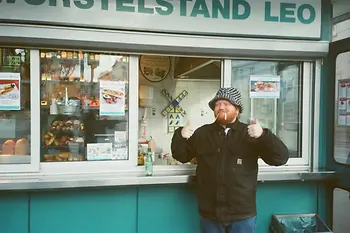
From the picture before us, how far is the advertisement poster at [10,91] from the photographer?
3.12 metres

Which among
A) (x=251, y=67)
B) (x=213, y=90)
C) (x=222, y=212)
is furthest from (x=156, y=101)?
(x=222, y=212)

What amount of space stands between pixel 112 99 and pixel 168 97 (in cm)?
235

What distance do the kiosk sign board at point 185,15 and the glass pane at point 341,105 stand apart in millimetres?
407

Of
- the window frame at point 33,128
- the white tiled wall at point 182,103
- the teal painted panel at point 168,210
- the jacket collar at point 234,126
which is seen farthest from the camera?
the white tiled wall at point 182,103

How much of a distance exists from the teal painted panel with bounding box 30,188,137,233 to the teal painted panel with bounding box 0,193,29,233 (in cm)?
7

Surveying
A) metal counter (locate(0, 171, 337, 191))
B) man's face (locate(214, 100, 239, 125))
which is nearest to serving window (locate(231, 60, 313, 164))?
metal counter (locate(0, 171, 337, 191))

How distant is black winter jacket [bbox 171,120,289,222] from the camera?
2.68 meters

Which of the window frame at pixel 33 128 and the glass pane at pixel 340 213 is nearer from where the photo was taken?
the window frame at pixel 33 128

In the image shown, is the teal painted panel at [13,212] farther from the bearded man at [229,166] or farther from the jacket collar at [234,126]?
the jacket collar at [234,126]

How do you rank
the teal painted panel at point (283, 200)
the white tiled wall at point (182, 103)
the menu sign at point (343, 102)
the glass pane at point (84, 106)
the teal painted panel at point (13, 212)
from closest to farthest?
the teal painted panel at point (13, 212) < the glass pane at point (84, 106) < the teal painted panel at point (283, 200) < the menu sign at point (343, 102) < the white tiled wall at point (182, 103)

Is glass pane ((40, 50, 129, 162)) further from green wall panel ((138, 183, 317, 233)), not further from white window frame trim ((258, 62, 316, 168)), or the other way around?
white window frame trim ((258, 62, 316, 168))

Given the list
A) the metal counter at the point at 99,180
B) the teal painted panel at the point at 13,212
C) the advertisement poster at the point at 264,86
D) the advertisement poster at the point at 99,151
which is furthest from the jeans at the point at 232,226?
the teal painted panel at the point at 13,212

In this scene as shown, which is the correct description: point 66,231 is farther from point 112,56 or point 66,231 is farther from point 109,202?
point 112,56

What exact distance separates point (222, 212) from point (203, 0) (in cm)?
195
